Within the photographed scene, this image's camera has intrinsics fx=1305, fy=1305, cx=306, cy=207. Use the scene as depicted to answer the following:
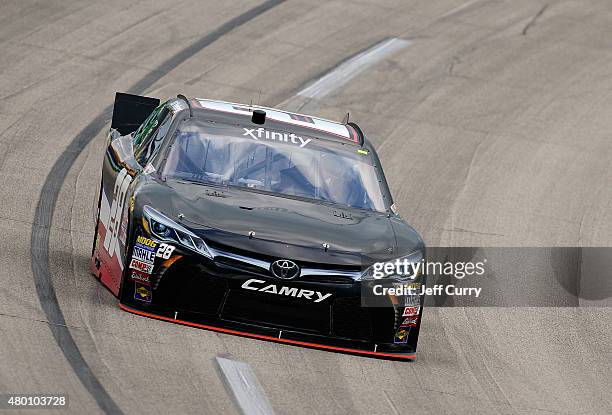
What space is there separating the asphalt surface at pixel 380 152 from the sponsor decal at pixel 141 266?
0.41 meters

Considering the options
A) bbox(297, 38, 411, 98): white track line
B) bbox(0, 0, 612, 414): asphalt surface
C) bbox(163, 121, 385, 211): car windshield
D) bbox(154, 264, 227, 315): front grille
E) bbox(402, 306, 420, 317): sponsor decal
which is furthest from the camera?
bbox(297, 38, 411, 98): white track line

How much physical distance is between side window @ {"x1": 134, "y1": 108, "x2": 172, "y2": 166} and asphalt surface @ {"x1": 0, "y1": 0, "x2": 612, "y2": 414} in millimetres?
961

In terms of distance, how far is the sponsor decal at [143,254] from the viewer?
7.95 metres

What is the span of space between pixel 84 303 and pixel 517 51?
519 inches

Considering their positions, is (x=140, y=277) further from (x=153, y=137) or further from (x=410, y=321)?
(x=153, y=137)

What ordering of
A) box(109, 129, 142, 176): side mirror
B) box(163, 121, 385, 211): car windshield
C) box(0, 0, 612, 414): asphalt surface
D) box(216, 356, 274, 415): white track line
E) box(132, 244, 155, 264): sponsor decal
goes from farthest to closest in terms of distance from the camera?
1. box(109, 129, 142, 176): side mirror
2. box(163, 121, 385, 211): car windshield
3. box(132, 244, 155, 264): sponsor decal
4. box(0, 0, 612, 414): asphalt surface
5. box(216, 356, 274, 415): white track line

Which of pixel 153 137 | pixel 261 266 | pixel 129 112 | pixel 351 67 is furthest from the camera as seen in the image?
pixel 351 67

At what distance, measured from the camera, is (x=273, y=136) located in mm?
9398

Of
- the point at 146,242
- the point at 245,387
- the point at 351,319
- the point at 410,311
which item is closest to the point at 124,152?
the point at 146,242

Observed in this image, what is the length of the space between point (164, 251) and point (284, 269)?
29.2 inches

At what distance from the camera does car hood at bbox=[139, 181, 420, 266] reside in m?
7.91

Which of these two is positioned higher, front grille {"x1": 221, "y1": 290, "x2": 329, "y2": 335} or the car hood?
the car hood

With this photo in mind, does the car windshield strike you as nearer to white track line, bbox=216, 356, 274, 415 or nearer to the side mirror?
the side mirror

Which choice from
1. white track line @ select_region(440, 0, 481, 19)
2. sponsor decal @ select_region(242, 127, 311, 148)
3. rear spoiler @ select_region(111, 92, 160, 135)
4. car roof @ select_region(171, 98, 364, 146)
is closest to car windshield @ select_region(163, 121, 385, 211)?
sponsor decal @ select_region(242, 127, 311, 148)
